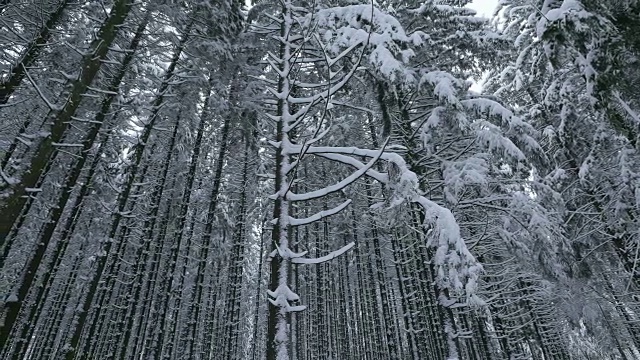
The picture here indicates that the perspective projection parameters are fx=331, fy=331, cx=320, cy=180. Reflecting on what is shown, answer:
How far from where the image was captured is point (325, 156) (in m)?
3.68

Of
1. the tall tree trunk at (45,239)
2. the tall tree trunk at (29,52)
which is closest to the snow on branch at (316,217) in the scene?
the tall tree trunk at (45,239)

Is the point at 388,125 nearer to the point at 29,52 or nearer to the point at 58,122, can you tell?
the point at 58,122

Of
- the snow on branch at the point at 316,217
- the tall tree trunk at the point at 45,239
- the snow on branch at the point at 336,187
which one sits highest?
the tall tree trunk at the point at 45,239

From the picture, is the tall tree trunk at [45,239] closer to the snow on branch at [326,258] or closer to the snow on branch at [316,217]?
the snow on branch at [316,217]

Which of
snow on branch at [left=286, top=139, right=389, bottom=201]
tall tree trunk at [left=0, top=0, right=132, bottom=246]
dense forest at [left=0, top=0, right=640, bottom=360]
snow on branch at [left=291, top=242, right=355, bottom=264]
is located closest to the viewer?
snow on branch at [left=291, top=242, right=355, bottom=264]

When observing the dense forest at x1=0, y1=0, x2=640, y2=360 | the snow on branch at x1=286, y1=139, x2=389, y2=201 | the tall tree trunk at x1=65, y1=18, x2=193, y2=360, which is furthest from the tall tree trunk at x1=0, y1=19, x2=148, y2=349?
the snow on branch at x1=286, y1=139, x2=389, y2=201

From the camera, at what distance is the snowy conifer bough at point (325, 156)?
9.80 feet

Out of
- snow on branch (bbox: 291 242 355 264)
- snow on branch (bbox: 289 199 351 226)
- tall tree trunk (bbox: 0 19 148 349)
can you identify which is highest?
tall tree trunk (bbox: 0 19 148 349)

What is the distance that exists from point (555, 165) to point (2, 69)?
57.1 feet

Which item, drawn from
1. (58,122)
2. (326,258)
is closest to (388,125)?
(326,258)

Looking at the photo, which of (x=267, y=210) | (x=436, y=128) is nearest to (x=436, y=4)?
(x=436, y=128)

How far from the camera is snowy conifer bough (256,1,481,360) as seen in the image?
2988 mm

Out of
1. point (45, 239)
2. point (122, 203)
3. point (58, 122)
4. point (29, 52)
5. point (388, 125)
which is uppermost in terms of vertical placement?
point (29, 52)

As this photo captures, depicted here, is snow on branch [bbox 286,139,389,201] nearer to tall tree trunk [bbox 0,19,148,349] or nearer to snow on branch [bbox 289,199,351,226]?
snow on branch [bbox 289,199,351,226]
